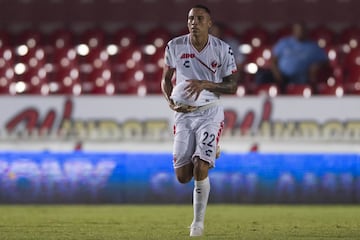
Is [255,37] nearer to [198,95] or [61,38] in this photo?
[61,38]

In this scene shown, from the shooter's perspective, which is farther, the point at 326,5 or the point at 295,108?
the point at 326,5

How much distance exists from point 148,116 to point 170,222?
4563mm

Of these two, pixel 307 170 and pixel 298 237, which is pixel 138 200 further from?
pixel 298 237

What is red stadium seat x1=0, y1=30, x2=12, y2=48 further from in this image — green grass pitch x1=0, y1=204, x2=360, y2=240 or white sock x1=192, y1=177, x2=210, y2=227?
white sock x1=192, y1=177, x2=210, y2=227

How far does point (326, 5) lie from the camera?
1927cm

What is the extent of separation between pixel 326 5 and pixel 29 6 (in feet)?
19.1

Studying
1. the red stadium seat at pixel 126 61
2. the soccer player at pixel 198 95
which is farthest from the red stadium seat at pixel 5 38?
the soccer player at pixel 198 95

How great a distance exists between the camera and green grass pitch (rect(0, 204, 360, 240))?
9.15 metres

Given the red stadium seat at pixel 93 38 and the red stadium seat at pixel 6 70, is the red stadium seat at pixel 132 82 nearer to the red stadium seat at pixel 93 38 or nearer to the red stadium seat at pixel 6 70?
the red stadium seat at pixel 93 38

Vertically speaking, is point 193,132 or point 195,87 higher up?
point 195,87

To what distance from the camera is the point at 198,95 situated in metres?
9.14

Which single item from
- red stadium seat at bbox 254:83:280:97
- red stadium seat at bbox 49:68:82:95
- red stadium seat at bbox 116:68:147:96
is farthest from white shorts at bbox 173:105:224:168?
red stadium seat at bbox 49:68:82:95

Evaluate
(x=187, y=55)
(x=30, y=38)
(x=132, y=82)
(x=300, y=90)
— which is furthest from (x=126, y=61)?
(x=187, y=55)

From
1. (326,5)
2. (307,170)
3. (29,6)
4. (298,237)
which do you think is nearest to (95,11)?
(29,6)
